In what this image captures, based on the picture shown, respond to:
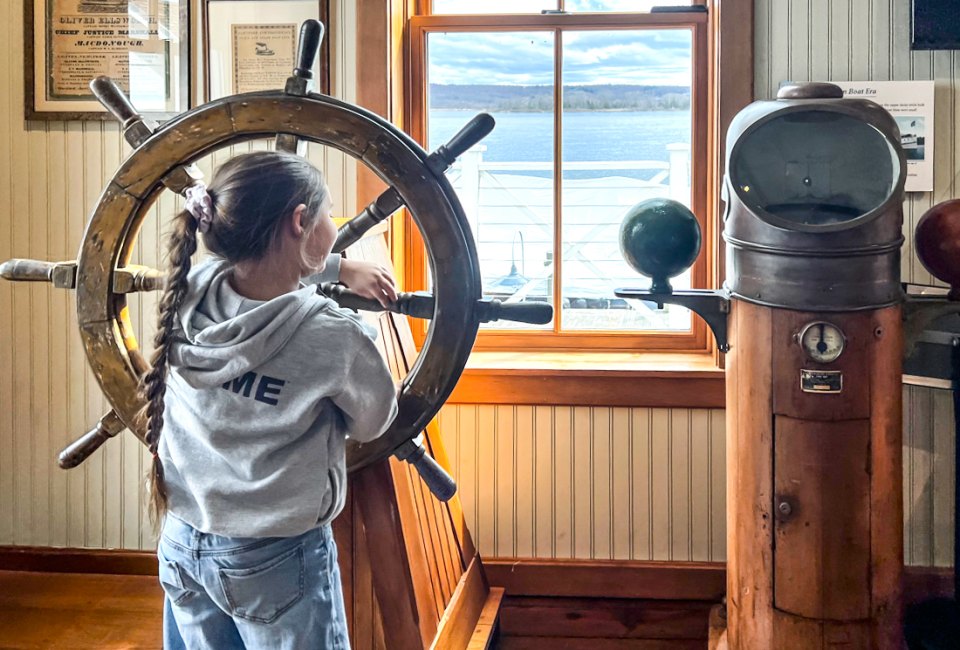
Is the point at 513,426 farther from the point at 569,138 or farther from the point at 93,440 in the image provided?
the point at 93,440

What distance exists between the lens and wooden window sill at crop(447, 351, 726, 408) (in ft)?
8.11

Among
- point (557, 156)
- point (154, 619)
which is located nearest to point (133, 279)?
point (154, 619)

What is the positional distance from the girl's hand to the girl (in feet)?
0.59

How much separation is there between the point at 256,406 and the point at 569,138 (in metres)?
1.54

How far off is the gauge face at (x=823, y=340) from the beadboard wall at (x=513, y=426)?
→ 656mm

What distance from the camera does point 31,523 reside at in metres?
2.73

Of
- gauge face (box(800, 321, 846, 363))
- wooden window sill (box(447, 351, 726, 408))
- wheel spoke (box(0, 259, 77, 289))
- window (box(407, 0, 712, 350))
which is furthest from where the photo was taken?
window (box(407, 0, 712, 350))

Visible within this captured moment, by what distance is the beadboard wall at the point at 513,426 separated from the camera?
7.89ft

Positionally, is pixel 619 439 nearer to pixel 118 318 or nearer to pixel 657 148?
pixel 657 148

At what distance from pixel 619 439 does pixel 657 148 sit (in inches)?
30.8

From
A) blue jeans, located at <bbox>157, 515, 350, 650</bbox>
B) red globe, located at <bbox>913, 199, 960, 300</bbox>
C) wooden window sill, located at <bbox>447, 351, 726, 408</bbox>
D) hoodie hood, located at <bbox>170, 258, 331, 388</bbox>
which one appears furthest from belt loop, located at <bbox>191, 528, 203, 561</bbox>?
red globe, located at <bbox>913, 199, 960, 300</bbox>

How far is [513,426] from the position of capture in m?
2.56

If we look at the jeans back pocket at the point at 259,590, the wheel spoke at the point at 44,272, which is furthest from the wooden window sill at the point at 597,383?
the jeans back pocket at the point at 259,590

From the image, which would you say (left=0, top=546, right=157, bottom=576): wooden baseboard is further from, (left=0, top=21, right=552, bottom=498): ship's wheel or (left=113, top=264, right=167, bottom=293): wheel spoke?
(left=113, top=264, right=167, bottom=293): wheel spoke
